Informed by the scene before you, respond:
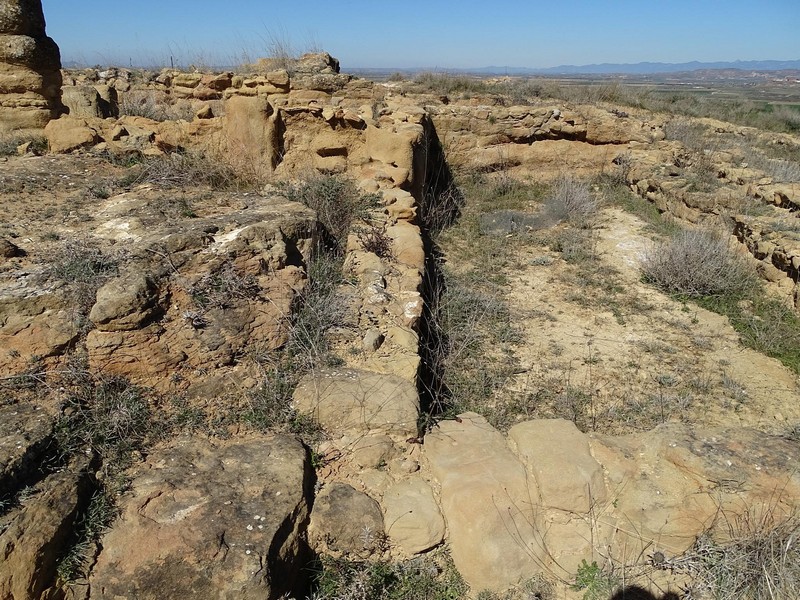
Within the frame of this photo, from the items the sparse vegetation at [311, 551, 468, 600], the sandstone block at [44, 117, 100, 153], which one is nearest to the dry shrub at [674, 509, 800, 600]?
the sparse vegetation at [311, 551, 468, 600]

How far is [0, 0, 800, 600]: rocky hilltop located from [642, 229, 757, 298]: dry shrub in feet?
0.63

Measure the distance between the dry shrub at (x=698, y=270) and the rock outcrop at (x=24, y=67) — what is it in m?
8.17

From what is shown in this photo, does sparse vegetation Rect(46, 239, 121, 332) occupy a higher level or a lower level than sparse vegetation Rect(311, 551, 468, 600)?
higher

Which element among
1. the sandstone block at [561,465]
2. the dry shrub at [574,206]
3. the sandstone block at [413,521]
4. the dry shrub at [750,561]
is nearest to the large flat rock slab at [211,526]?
the sandstone block at [413,521]

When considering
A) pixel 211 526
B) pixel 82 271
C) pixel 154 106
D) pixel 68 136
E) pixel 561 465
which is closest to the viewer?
pixel 211 526

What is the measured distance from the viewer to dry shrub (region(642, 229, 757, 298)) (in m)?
5.48

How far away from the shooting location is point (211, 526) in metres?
2.27

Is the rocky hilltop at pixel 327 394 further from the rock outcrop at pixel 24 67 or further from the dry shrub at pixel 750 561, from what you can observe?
the rock outcrop at pixel 24 67

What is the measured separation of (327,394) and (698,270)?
4.47m

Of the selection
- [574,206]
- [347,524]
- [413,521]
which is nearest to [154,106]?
[574,206]

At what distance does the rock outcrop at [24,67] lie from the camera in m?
6.73

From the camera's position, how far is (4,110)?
676 cm

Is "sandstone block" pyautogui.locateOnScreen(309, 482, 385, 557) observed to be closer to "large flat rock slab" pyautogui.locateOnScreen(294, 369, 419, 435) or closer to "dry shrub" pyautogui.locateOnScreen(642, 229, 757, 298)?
"large flat rock slab" pyautogui.locateOnScreen(294, 369, 419, 435)

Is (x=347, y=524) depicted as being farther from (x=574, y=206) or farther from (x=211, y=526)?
(x=574, y=206)
